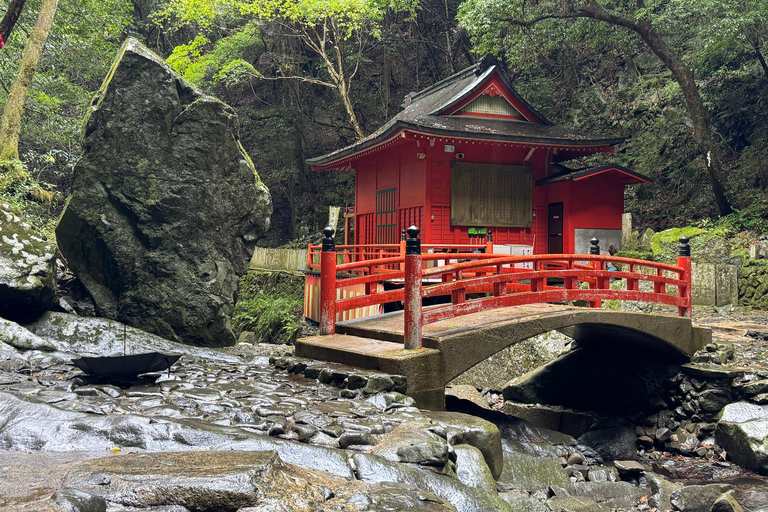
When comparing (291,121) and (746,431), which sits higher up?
(291,121)

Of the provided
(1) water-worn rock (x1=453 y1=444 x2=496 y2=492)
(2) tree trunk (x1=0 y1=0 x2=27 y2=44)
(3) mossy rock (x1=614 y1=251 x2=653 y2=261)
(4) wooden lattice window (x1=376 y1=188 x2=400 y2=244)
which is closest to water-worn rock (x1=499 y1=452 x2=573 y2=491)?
(1) water-worn rock (x1=453 y1=444 x2=496 y2=492)

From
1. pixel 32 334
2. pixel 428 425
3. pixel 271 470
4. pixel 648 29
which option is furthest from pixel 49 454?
pixel 648 29

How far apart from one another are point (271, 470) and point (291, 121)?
90.0ft

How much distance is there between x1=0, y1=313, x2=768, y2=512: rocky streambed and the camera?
11.0 ft

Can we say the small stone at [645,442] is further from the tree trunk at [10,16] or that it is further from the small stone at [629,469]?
the tree trunk at [10,16]

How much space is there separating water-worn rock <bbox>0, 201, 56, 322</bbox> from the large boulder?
94 cm

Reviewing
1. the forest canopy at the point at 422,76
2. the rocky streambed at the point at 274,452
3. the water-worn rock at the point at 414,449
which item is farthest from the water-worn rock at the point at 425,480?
the forest canopy at the point at 422,76

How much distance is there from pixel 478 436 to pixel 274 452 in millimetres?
2249

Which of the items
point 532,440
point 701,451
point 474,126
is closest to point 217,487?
point 532,440

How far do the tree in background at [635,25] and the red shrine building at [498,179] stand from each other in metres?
2.81

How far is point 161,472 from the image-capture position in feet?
11.3

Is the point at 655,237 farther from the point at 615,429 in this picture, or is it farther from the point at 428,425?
the point at 428,425

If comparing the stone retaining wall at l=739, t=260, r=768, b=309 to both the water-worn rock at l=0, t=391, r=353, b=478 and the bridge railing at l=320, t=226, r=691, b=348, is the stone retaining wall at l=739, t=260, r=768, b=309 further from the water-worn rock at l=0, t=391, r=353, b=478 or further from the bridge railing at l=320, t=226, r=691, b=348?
the water-worn rock at l=0, t=391, r=353, b=478

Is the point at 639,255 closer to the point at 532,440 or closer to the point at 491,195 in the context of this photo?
the point at 491,195
